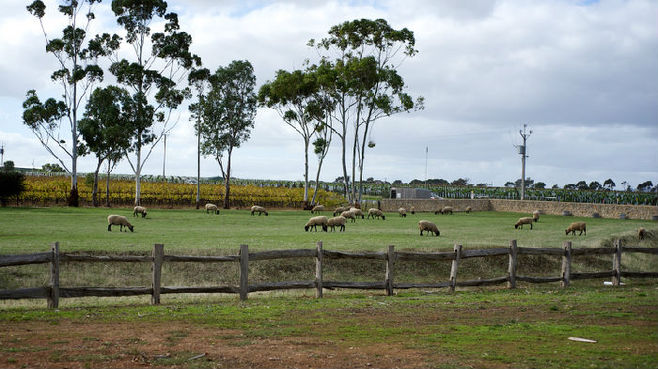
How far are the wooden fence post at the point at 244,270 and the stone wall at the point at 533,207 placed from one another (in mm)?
53276

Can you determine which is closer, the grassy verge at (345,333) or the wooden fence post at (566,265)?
the grassy verge at (345,333)

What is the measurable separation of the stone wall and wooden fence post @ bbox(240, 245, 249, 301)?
5328 centimetres

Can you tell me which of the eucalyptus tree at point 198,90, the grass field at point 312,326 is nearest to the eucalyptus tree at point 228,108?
the eucalyptus tree at point 198,90

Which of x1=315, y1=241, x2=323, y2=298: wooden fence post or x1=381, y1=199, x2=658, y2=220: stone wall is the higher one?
x1=381, y1=199, x2=658, y2=220: stone wall

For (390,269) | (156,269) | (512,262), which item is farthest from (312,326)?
(512,262)

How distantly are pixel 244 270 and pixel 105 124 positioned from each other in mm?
50933

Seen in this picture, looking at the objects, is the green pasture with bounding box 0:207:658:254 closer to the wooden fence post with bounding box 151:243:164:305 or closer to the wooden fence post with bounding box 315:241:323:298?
the wooden fence post with bounding box 315:241:323:298

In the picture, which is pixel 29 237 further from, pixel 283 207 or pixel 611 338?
pixel 283 207

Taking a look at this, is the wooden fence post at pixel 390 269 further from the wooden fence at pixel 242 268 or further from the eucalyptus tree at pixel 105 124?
the eucalyptus tree at pixel 105 124

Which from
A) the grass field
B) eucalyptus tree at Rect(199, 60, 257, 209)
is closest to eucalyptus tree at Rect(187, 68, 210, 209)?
eucalyptus tree at Rect(199, 60, 257, 209)

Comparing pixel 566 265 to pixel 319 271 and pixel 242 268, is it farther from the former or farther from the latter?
pixel 242 268

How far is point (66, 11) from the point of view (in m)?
63.9

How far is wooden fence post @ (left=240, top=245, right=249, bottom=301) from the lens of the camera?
1633 centimetres

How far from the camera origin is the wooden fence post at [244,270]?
16328 mm
